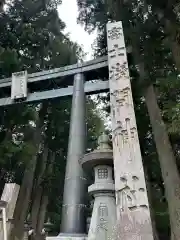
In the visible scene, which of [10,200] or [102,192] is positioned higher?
[102,192]

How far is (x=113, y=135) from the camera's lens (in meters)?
5.94

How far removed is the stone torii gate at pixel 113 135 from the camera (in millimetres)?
5051

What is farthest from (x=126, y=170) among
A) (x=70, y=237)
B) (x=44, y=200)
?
(x=44, y=200)

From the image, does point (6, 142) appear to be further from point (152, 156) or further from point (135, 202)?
point (135, 202)

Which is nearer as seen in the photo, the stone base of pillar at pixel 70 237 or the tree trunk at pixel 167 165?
the stone base of pillar at pixel 70 237

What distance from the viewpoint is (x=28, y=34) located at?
11484 millimetres

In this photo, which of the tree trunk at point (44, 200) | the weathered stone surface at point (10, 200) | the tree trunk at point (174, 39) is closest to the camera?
the weathered stone surface at point (10, 200)

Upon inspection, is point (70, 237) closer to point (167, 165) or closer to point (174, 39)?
point (167, 165)

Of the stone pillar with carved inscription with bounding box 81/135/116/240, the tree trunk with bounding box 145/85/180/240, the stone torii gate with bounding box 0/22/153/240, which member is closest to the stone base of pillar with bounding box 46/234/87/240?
the stone torii gate with bounding box 0/22/153/240

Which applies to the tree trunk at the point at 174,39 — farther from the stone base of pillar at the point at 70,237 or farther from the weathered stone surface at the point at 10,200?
the weathered stone surface at the point at 10,200

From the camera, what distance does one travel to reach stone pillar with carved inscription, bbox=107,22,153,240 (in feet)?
15.8

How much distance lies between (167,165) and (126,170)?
4.32ft

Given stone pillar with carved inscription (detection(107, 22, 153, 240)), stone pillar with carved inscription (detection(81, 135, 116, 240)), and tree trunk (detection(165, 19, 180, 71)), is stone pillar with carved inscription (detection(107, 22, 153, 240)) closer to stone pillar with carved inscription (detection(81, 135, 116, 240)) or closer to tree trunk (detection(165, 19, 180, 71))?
stone pillar with carved inscription (detection(81, 135, 116, 240))

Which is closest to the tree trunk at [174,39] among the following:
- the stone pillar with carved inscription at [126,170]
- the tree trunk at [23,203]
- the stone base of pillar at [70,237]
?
the stone pillar with carved inscription at [126,170]
